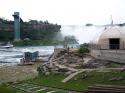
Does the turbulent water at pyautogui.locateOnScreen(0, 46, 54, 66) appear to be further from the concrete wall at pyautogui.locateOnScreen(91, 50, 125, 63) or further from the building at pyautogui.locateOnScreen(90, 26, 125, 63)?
the concrete wall at pyautogui.locateOnScreen(91, 50, 125, 63)

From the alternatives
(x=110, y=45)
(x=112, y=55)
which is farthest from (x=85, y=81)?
(x=110, y=45)

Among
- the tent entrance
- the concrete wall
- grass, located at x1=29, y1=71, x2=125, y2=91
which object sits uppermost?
the tent entrance

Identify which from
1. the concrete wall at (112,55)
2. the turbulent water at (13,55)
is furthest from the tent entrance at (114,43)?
the turbulent water at (13,55)

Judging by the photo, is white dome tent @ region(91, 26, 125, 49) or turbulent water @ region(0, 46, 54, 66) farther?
turbulent water @ region(0, 46, 54, 66)

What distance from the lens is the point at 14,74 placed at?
4981cm

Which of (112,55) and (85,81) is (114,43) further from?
(85,81)

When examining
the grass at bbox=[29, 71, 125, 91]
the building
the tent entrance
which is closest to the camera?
the grass at bbox=[29, 71, 125, 91]

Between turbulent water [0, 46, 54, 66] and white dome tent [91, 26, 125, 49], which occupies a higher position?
white dome tent [91, 26, 125, 49]

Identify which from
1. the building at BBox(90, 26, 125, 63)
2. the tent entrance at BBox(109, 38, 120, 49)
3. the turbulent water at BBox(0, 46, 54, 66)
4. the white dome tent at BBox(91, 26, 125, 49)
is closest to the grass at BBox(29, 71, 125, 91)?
the building at BBox(90, 26, 125, 63)

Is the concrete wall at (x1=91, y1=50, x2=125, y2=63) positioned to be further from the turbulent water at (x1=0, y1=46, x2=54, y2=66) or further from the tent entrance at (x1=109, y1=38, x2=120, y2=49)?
the turbulent water at (x1=0, y1=46, x2=54, y2=66)

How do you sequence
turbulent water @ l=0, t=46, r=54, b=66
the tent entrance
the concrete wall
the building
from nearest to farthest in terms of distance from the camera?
the concrete wall
the building
the tent entrance
turbulent water @ l=0, t=46, r=54, b=66

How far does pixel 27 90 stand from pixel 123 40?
1431 cm

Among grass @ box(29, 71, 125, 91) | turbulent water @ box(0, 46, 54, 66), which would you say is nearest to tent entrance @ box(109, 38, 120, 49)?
grass @ box(29, 71, 125, 91)

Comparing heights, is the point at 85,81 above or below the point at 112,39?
below
